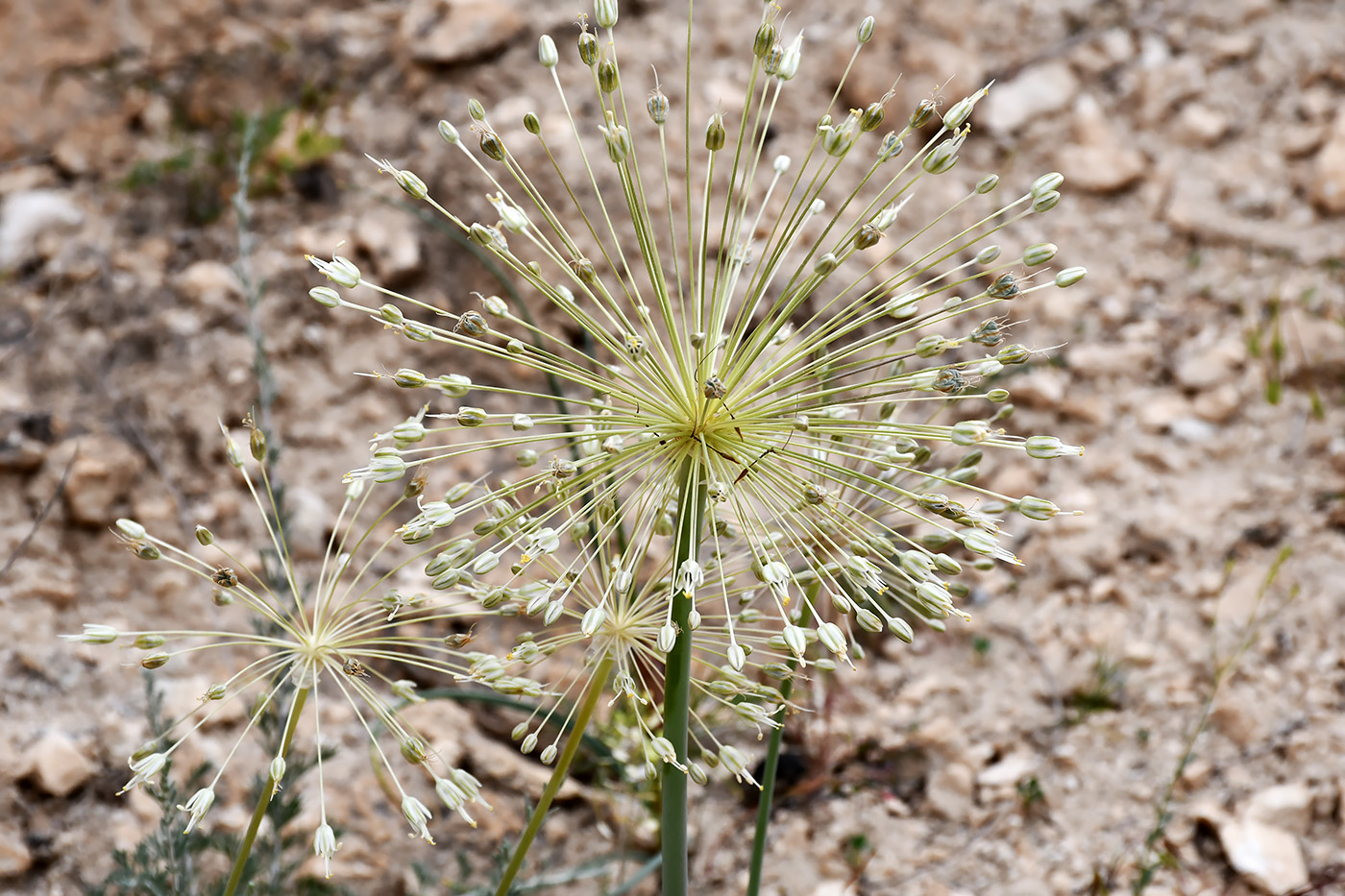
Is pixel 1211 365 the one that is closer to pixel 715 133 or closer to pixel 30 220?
pixel 715 133

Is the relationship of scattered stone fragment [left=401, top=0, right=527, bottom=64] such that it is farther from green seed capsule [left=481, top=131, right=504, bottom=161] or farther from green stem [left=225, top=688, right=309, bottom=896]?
green stem [left=225, top=688, right=309, bottom=896]

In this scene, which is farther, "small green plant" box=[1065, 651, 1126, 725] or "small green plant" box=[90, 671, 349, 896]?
"small green plant" box=[1065, 651, 1126, 725]

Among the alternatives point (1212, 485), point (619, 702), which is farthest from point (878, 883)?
point (1212, 485)

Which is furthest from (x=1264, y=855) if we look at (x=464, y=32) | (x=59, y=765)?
(x=464, y=32)

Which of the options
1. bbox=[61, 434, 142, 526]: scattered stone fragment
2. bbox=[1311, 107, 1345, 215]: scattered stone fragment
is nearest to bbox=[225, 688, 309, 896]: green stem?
bbox=[61, 434, 142, 526]: scattered stone fragment

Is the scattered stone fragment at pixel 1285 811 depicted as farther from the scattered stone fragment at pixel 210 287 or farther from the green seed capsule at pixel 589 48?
the scattered stone fragment at pixel 210 287

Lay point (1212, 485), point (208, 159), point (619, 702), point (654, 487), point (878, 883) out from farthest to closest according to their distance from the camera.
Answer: point (208, 159) < point (1212, 485) < point (619, 702) < point (878, 883) < point (654, 487)

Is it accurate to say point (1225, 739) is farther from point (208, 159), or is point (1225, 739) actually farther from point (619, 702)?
point (208, 159)
